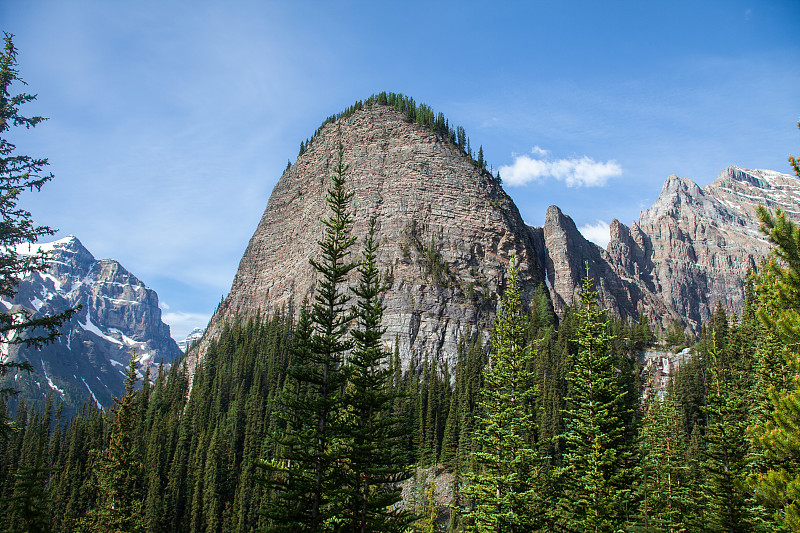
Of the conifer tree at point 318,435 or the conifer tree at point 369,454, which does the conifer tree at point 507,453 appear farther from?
the conifer tree at point 318,435

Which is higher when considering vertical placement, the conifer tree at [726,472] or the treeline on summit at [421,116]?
the treeline on summit at [421,116]

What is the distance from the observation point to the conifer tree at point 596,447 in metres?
27.0

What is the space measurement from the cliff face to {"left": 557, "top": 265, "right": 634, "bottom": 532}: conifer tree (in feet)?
249

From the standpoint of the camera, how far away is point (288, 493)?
2231cm

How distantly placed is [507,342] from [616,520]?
11.1 meters

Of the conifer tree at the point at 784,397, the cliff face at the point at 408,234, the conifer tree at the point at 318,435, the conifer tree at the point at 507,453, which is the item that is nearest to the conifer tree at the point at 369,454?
the conifer tree at the point at 318,435

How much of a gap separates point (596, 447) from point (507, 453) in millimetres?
4902

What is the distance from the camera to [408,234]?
122 meters

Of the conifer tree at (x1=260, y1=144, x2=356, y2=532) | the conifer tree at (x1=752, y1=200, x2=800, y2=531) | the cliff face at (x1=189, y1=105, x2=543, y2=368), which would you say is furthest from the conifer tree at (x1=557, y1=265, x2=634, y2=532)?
the cliff face at (x1=189, y1=105, x2=543, y2=368)

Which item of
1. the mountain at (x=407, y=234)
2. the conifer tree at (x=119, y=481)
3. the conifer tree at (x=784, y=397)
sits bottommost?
the conifer tree at (x=119, y=481)

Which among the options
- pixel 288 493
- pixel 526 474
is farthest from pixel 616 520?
pixel 288 493

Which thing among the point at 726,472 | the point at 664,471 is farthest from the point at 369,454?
the point at 664,471

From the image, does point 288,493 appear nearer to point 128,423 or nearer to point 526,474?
point 526,474

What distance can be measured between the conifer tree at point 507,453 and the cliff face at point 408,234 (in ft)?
253
